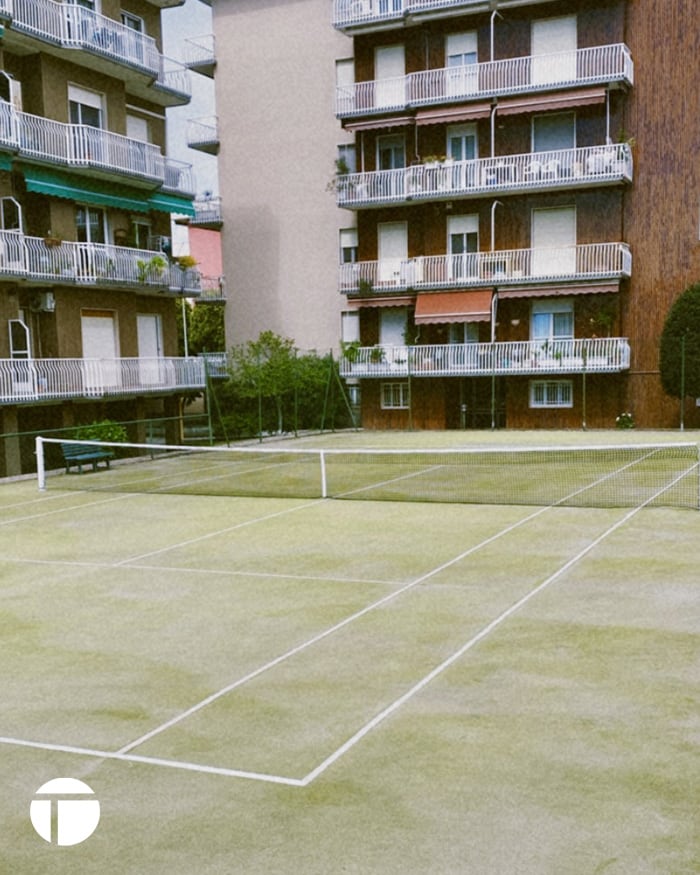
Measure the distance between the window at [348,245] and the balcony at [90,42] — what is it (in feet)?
33.5

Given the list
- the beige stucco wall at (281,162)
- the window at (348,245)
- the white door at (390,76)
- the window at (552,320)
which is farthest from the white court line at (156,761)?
the beige stucco wall at (281,162)

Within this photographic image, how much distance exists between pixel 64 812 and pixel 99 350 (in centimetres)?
2736

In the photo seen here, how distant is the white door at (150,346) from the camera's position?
3178 centimetres

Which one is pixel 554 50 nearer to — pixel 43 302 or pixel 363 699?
pixel 43 302

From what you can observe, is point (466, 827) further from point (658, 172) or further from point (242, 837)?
point (658, 172)

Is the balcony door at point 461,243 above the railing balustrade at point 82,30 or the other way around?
the other way around

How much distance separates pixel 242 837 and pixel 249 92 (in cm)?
4292

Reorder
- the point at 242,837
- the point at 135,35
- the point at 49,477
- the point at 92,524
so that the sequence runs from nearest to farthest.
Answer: the point at 242,837
the point at 92,524
the point at 49,477
the point at 135,35

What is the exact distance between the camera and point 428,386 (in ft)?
128

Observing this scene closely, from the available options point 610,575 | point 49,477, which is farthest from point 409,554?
point 49,477

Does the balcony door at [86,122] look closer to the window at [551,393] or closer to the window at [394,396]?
the window at [394,396]

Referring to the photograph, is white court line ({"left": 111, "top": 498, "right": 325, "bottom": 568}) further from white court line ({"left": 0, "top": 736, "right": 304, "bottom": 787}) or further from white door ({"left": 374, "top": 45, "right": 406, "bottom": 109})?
white door ({"left": 374, "top": 45, "right": 406, "bottom": 109})

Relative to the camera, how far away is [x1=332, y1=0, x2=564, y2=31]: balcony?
36719 millimetres

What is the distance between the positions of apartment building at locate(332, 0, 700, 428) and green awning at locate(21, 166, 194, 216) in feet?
27.4
